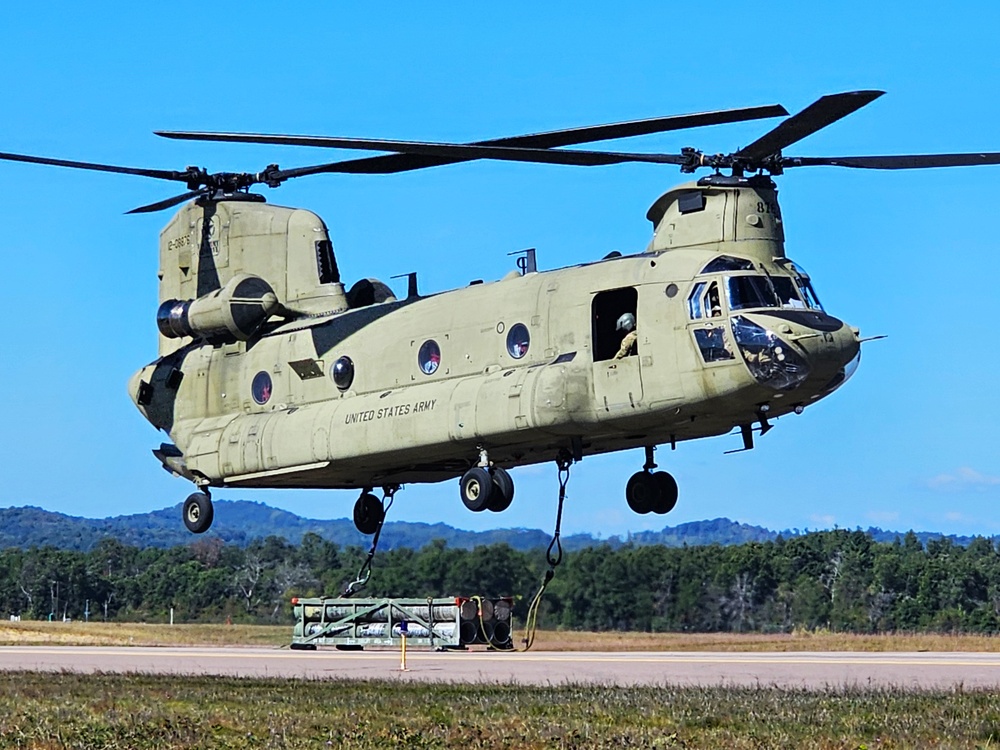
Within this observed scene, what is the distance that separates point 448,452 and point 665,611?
30.2 metres

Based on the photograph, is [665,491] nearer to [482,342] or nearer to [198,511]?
[482,342]

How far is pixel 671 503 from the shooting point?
27453 mm

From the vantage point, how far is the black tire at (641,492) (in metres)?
27.5

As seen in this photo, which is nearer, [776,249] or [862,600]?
[776,249]

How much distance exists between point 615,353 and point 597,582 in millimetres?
29286

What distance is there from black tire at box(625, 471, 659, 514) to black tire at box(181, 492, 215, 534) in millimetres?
8260

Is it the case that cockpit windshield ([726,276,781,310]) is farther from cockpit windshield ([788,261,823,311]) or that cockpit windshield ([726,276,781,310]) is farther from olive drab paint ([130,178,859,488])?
cockpit windshield ([788,261,823,311])

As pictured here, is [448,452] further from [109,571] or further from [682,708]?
[109,571]

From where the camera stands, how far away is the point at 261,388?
3061cm

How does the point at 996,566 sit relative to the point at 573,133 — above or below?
below

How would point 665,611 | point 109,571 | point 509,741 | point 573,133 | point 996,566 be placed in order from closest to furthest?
point 509,741 → point 573,133 → point 665,611 → point 996,566 → point 109,571

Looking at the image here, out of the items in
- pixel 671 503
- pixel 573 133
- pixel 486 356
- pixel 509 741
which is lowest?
pixel 509 741

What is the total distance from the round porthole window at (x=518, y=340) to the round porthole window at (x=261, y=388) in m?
5.85

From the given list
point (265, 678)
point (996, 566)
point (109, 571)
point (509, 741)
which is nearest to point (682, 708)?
point (509, 741)
